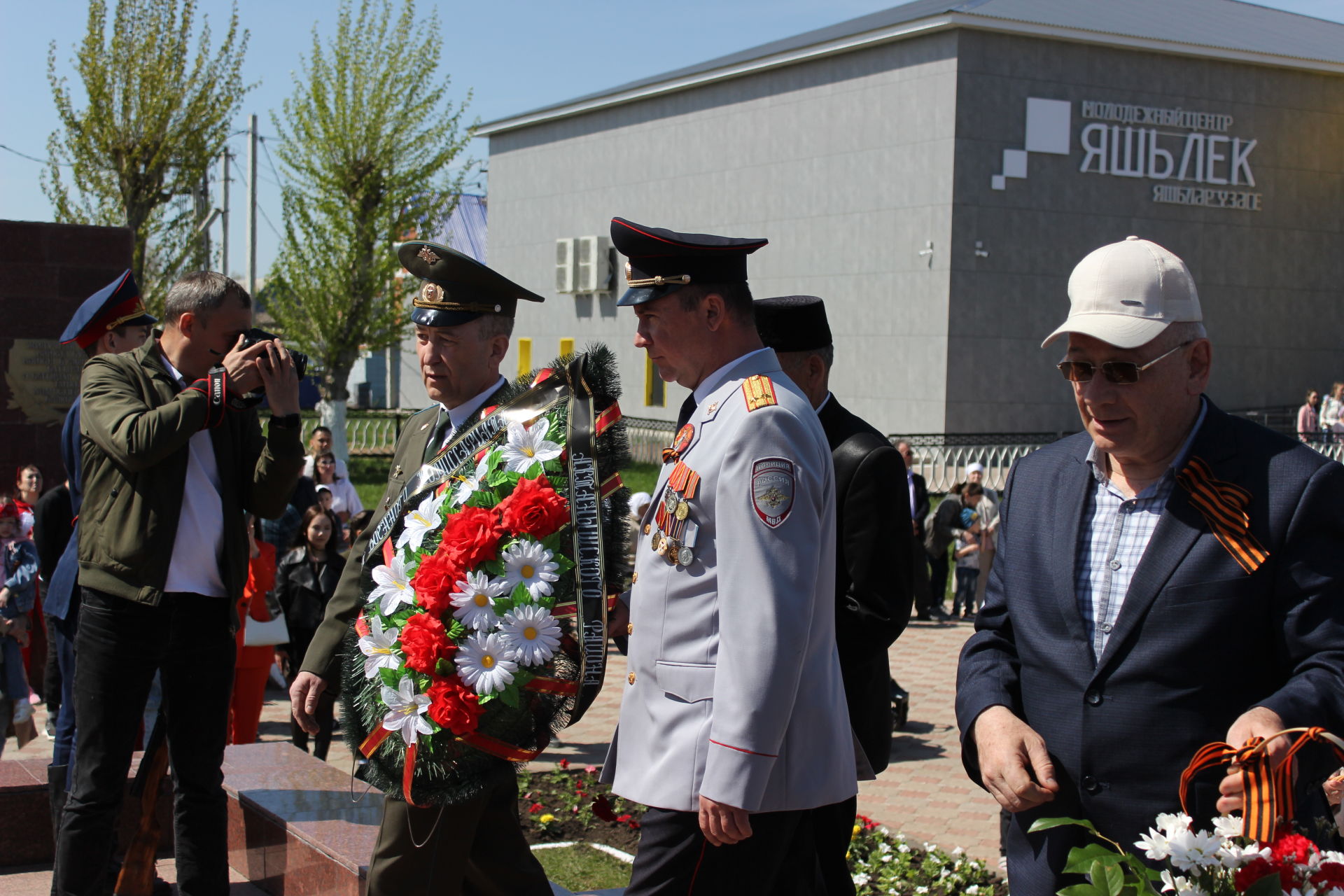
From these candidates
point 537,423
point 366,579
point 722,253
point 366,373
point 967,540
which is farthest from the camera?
point 366,373

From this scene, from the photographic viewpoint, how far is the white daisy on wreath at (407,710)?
10.9 ft

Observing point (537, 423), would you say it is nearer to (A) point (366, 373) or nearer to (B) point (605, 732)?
(B) point (605, 732)

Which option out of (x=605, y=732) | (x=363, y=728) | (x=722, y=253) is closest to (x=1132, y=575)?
(x=722, y=253)

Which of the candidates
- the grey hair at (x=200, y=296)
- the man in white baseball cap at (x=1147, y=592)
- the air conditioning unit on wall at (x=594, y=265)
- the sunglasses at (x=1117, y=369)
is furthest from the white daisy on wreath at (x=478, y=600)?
the air conditioning unit on wall at (x=594, y=265)

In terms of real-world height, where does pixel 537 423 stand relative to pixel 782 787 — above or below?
above

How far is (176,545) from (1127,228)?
25358mm

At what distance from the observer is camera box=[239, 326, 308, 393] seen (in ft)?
14.3

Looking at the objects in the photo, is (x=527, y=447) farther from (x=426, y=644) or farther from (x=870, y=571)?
(x=870, y=571)

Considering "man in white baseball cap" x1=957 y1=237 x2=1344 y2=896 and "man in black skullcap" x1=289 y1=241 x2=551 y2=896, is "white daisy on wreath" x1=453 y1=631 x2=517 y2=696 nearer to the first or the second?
"man in black skullcap" x1=289 y1=241 x2=551 y2=896

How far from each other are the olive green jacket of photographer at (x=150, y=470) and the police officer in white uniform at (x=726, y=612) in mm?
1799

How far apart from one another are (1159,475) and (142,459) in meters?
3.06

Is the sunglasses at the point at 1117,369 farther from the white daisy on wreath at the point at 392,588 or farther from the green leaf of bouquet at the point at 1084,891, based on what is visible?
the white daisy on wreath at the point at 392,588

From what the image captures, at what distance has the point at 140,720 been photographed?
14.1 ft

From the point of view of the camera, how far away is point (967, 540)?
1510cm
